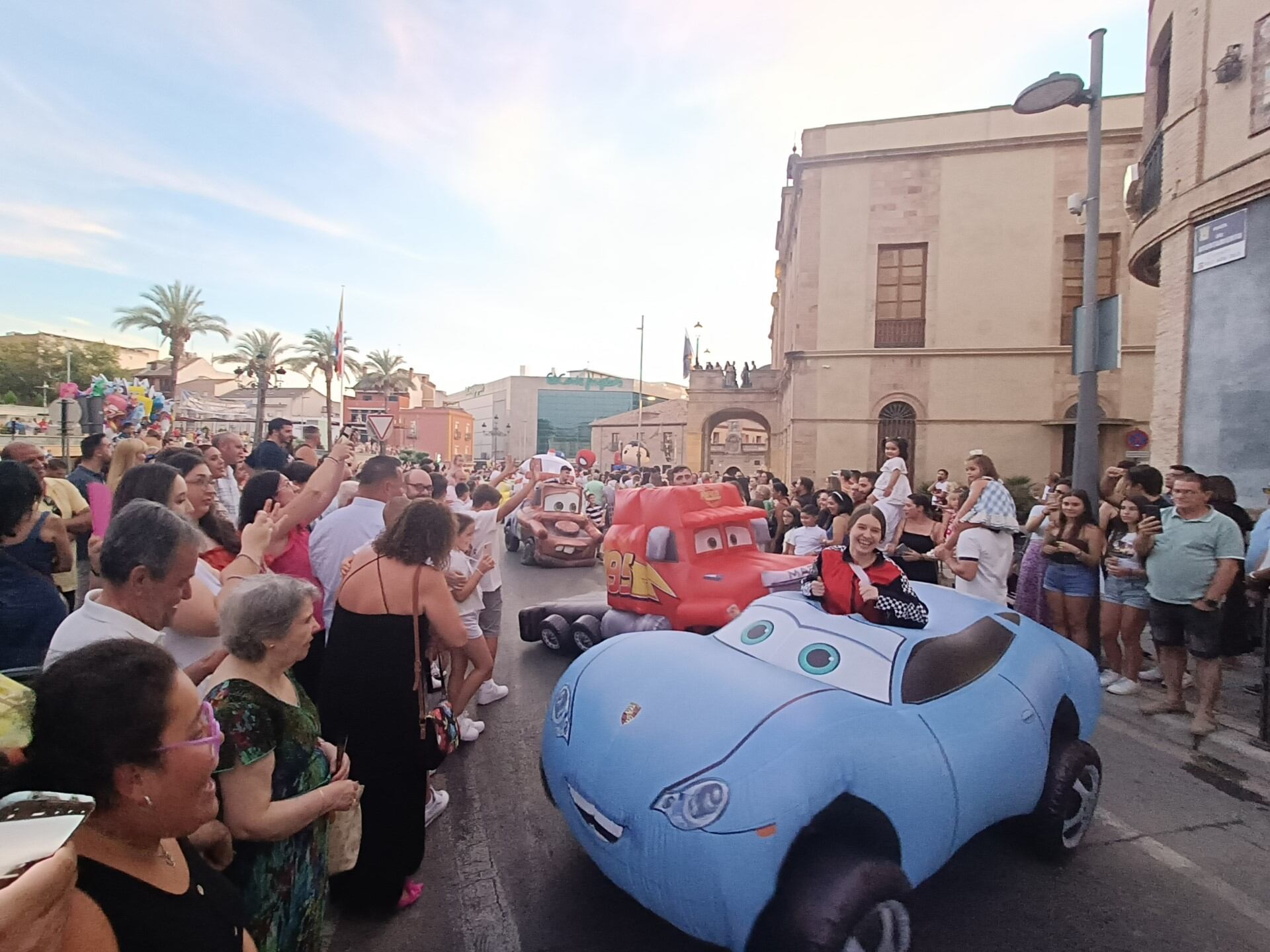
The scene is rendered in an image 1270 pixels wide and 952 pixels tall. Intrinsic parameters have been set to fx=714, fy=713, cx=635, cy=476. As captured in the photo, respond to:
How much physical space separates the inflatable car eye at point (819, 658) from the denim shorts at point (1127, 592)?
428 centimetres

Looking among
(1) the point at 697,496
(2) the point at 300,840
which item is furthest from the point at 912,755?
(1) the point at 697,496

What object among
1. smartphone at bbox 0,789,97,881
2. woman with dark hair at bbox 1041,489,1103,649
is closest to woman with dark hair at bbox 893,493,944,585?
woman with dark hair at bbox 1041,489,1103,649

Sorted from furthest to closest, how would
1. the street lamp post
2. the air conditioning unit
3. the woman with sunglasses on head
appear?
the air conditioning unit → the street lamp post → the woman with sunglasses on head

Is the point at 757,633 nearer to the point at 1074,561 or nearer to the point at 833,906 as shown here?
the point at 833,906

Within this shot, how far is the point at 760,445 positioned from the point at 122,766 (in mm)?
49305

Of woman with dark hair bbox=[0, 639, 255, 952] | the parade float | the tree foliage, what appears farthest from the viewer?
the tree foliage

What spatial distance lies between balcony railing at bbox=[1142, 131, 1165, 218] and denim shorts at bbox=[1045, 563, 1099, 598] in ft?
28.5

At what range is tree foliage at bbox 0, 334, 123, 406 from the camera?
Result: 183 ft

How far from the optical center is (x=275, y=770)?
2.09 m

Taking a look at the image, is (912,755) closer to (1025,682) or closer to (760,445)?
(1025,682)

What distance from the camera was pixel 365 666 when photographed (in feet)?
9.91

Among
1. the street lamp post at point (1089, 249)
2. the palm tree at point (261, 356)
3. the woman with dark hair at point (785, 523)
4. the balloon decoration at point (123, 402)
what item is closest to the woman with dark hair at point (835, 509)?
the woman with dark hair at point (785, 523)

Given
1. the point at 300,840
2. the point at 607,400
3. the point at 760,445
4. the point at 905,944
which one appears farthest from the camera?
the point at 607,400

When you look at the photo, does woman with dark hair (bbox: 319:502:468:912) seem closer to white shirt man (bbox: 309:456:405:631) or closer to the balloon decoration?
white shirt man (bbox: 309:456:405:631)
